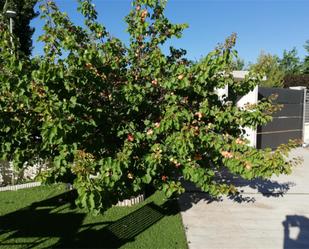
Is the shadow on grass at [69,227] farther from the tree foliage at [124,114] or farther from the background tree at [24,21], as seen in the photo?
the background tree at [24,21]

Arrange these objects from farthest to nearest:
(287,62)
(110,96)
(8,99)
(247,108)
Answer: (287,62), (247,108), (110,96), (8,99)

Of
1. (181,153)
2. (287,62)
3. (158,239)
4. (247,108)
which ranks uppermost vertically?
(287,62)

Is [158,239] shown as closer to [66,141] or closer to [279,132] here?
[66,141]

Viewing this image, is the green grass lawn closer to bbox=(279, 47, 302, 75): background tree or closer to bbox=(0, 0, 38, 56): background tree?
bbox=(0, 0, 38, 56): background tree

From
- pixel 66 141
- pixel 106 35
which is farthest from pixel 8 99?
pixel 106 35

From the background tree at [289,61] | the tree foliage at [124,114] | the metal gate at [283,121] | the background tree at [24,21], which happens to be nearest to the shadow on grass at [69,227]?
the tree foliage at [124,114]

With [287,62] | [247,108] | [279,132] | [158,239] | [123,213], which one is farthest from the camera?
[287,62]

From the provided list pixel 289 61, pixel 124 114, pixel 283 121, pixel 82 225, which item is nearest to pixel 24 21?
pixel 283 121

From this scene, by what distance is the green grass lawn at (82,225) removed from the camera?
19.8ft

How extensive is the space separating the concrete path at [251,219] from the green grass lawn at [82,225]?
0.38 metres

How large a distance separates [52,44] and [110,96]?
1278 millimetres

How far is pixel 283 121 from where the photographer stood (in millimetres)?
17203

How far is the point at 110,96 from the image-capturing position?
538 cm

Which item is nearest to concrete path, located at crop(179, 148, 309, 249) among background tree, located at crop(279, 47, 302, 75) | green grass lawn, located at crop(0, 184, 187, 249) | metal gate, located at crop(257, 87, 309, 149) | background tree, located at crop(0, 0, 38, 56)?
green grass lawn, located at crop(0, 184, 187, 249)
